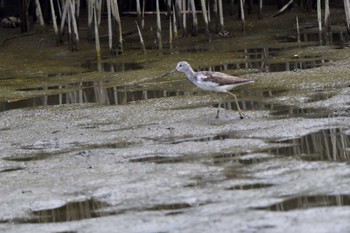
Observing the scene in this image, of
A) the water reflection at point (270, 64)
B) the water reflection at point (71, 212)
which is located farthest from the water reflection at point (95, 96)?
the water reflection at point (71, 212)

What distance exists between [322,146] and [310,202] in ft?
7.39

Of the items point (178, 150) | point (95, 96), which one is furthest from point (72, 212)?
point (95, 96)

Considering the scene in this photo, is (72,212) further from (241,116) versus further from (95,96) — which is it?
(95,96)

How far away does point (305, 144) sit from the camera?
10.1 metres

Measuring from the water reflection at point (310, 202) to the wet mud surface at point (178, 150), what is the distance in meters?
0.02

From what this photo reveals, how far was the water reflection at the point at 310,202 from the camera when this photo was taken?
→ 25.0ft

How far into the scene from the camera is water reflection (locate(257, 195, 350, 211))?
761 cm

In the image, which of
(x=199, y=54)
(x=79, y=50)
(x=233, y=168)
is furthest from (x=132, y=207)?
(x=79, y=50)

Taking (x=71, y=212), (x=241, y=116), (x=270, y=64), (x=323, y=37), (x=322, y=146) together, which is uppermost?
(x=323, y=37)

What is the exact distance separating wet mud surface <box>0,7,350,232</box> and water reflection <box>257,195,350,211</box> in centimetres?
2

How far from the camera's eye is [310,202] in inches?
305

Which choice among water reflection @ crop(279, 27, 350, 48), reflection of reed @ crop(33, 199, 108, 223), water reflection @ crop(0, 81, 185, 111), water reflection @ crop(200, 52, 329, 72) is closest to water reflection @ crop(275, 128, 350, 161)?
reflection of reed @ crop(33, 199, 108, 223)

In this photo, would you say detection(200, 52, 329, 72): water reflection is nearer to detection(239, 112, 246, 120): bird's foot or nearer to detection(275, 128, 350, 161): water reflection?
detection(239, 112, 246, 120): bird's foot

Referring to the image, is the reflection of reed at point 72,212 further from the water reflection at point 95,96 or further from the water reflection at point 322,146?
the water reflection at point 95,96
